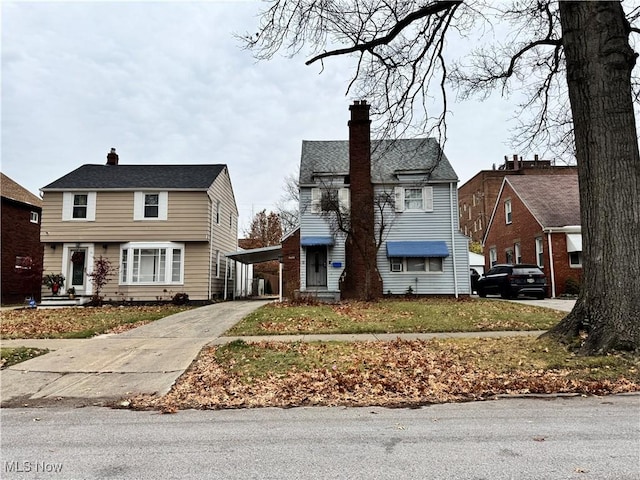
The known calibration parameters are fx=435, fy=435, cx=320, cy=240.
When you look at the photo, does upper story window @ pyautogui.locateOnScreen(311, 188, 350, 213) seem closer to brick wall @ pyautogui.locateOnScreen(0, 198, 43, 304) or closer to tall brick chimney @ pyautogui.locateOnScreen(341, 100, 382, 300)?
tall brick chimney @ pyautogui.locateOnScreen(341, 100, 382, 300)

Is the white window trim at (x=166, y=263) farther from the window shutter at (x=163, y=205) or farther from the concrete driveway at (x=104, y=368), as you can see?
the concrete driveway at (x=104, y=368)

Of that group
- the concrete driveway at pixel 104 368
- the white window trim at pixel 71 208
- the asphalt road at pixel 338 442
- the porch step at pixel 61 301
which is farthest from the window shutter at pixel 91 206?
the asphalt road at pixel 338 442

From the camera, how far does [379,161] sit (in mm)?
22562

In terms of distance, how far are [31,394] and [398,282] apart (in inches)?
665

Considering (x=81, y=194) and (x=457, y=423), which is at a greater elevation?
(x=81, y=194)

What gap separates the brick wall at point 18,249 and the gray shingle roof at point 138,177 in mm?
4590

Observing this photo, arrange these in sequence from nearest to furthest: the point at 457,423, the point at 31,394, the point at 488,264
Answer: the point at 457,423 < the point at 31,394 < the point at 488,264

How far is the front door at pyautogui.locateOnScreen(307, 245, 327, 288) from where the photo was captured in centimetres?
2161

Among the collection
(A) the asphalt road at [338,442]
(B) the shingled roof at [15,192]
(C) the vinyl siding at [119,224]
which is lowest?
(A) the asphalt road at [338,442]

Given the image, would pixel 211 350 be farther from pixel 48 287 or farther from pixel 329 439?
pixel 48 287

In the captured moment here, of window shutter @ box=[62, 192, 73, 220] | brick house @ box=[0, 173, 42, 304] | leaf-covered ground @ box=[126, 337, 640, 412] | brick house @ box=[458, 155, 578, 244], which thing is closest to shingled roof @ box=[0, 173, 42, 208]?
brick house @ box=[0, 173, 42, 304]

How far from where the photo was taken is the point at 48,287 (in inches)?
806

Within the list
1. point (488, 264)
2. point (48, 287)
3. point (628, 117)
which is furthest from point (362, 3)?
point (488, 264)

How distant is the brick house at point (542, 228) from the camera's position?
2178 cm
